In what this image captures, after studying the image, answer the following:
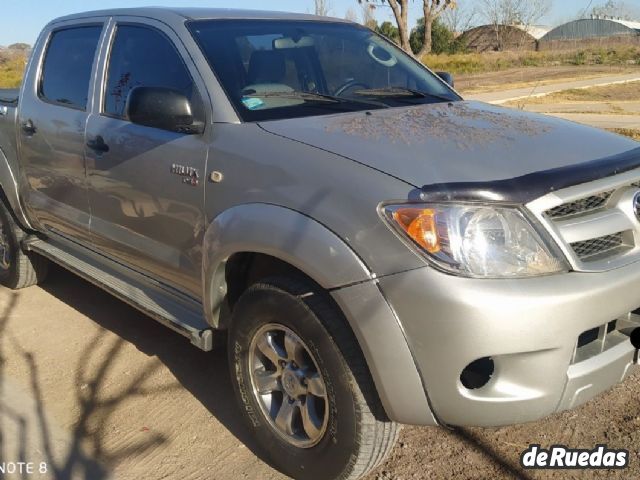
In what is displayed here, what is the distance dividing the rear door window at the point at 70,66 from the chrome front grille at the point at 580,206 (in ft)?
9.15

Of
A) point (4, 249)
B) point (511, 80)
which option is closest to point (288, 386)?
point (4, 249)

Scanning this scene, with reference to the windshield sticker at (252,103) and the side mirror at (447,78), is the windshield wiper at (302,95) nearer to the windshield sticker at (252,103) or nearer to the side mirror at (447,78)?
the windshield sticker at (252,103)

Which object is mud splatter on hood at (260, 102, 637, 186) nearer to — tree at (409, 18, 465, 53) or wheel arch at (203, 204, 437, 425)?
wheel arch at (203, 204, 437, 425)

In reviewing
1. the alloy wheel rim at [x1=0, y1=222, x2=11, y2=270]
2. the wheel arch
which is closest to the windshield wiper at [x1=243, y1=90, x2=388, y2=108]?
the wheel arch

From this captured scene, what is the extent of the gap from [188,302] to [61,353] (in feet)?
4.39

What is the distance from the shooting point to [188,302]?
10.9 ft

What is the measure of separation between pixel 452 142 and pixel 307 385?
1121 mm

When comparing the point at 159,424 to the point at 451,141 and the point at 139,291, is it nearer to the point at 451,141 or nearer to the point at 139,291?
the point at 139,291

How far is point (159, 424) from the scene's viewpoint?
333 centimetres

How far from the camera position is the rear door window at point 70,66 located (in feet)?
13.2

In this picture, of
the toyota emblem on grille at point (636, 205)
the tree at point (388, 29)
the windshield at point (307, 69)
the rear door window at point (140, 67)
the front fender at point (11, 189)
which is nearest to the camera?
the toyota emblem on grille at point (636, 205)

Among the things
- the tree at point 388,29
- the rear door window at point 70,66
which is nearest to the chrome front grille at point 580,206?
the rear door window at point 70,66

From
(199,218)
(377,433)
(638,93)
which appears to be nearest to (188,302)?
(199,218)

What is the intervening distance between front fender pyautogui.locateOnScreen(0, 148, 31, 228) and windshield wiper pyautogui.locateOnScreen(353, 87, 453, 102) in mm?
2652
